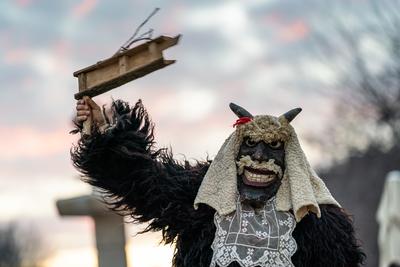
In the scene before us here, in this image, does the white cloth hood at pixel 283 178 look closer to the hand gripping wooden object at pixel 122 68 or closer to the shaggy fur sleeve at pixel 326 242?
the shaggy fur sleeve at pixel 326 242

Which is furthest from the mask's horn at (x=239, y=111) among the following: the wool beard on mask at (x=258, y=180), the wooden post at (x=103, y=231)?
the wooden post at (x=103, y=231)

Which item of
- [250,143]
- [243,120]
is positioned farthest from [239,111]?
[250,143]

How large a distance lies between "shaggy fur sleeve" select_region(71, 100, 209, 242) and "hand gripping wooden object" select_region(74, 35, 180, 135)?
0.54 feet

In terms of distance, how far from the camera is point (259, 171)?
29.3 ft

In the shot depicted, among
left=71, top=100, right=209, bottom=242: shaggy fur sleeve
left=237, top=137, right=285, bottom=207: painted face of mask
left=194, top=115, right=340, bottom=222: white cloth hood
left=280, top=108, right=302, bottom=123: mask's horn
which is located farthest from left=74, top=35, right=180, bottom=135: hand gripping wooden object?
left=280, top=108, right=302, bottom=123: mask's horn

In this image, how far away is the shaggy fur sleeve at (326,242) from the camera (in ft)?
29.3

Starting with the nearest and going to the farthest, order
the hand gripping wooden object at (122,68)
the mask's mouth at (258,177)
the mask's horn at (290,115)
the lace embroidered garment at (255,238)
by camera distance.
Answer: the hand gripping wooden object at (122,68), the lace embroidered garment at (255,238), the mask's mouth at (258,177), the mask's horn at (290,115)

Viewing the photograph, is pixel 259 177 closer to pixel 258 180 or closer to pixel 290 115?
pixel 258 180

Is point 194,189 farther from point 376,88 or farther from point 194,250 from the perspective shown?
point 376,88

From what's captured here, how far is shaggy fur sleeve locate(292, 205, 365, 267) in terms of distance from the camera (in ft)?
29.3

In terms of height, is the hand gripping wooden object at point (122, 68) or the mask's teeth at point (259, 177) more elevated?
the hand gripping wooden object at point (122, 68)

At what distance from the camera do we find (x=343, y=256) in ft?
→ 29.7

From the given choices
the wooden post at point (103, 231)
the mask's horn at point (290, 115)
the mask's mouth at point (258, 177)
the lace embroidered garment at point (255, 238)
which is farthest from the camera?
the wooden post at point (103, 231)

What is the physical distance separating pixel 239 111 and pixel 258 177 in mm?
463
